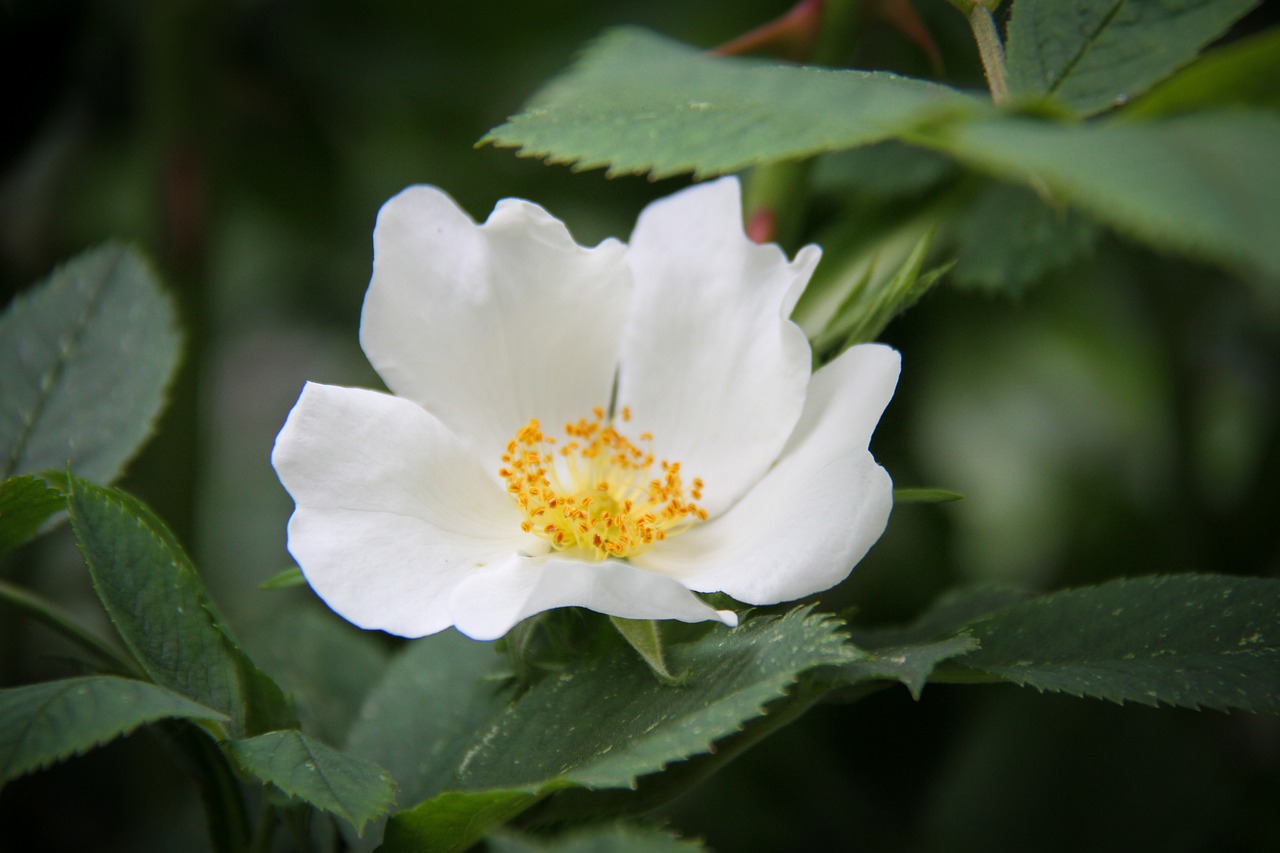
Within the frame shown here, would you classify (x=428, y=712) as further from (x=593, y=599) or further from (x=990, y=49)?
(x=990, y=49)

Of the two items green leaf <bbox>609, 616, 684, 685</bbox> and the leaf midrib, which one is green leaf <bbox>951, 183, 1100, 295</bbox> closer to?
green leaf <bbox>609, 616, 684, 685</bbox>

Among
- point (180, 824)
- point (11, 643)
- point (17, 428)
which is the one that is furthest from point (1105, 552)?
point (11, 643)

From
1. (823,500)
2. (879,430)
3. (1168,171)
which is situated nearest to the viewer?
(1168,171)

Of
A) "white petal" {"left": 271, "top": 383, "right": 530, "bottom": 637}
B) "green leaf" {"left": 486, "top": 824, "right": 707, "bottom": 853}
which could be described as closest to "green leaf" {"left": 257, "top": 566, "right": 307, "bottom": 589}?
"white petal" {"left": 271, "top": 383, "right": 530, "bottom": 637}

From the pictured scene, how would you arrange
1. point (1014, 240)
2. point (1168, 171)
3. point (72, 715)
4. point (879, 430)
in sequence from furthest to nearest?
point (879, 430), point (1014, 240), point (72, 715), point (1168, 171)

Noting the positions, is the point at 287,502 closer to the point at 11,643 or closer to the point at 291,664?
the point at 11,643

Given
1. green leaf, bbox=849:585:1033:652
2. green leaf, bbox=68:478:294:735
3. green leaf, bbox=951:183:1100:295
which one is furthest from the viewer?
green leaf, bbox=951:183:1100:295

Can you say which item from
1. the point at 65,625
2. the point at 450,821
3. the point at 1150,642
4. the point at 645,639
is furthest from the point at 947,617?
the point at 65,625
